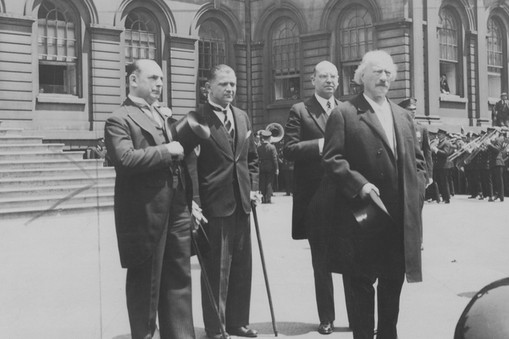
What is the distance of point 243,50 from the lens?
30562mm

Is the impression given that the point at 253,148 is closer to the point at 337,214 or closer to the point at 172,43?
the point at 337,214

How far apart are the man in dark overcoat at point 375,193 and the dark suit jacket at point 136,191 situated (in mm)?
1142

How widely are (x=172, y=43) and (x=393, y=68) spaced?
23.4 m

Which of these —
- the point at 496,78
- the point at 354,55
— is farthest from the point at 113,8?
the point at 496,78

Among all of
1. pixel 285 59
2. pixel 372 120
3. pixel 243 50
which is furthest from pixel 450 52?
pixel 372 120

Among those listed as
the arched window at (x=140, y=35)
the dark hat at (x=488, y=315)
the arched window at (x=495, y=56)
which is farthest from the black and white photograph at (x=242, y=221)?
the arched window at (x=495, y=56)

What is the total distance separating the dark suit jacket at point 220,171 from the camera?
601 centimetres

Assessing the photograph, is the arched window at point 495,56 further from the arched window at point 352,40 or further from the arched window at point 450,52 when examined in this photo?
the arched window at point 352,40

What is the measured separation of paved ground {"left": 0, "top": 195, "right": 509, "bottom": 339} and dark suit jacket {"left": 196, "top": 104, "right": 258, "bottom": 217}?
923mm

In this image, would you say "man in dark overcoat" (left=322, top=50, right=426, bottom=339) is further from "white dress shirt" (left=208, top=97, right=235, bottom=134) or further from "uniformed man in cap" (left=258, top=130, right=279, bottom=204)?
"uniformed man in cap" (left=258, top=130, right=279, bottom=204)

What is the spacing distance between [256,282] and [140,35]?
66.6 feet

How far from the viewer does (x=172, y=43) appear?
27.9m

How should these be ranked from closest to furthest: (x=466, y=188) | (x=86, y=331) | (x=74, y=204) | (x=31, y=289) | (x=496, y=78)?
(x=86, y=331), (x=31, y=289), (x=74, y=204), (x=466, y=188), (x=496, y=78)

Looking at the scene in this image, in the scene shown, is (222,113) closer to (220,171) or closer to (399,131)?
(220,171)
